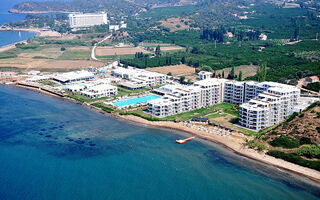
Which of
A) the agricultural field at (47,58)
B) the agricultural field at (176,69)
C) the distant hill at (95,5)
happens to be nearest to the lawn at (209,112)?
the agricultural field at (176,69)

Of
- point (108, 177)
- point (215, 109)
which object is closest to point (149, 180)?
point (108, 177)

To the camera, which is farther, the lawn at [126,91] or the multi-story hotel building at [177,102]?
the lawn at [126,91]

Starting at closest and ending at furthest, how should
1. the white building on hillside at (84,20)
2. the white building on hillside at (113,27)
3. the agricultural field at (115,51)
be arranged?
the agricultural field at (115,51) < the white building on hillside at (113,27) < the white building on hillside at (84,20)

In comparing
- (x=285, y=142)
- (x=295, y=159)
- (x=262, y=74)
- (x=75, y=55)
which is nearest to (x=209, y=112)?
(x=285, y=142)

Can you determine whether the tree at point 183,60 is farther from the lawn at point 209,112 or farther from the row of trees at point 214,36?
the lawn at point 209,112

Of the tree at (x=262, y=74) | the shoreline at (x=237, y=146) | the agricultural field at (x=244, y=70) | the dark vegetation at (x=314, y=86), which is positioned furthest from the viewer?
the agricultural field at (x=244, y=70)

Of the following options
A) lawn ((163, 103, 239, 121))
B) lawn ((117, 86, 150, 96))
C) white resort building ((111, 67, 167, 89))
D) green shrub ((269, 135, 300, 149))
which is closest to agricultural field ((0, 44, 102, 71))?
white resort building ((111, 67, 167, 89))

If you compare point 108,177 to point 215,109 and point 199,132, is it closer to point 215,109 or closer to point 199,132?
point 199,132
